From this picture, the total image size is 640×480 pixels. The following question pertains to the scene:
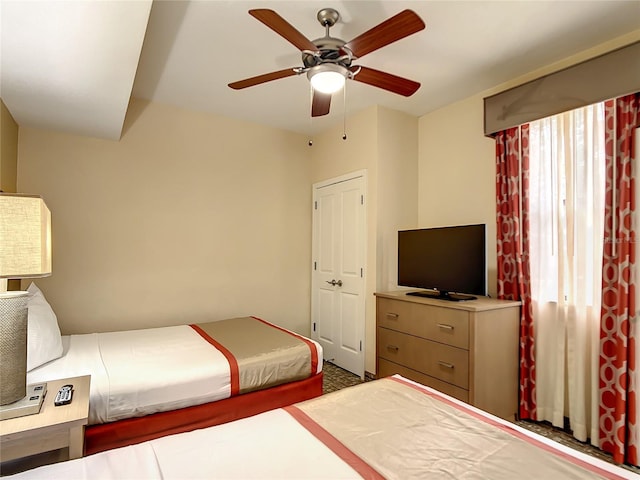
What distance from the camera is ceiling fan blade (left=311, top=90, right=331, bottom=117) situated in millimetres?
2402

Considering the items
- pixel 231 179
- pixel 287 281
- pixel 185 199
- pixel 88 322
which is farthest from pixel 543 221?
pixel 88 322

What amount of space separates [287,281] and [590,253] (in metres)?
2.93

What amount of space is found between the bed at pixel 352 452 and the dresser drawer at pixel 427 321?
1.21m

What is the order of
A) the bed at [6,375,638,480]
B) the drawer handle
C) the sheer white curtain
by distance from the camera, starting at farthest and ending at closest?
1. the drawer handle
2. the sheer white curtain
3. the bed at [6,375,638,480]

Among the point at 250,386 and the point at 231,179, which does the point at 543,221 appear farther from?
the point at 231,179

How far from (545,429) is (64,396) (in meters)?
3.03

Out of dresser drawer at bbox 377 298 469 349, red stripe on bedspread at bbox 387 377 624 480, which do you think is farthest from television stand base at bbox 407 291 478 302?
red stripe on bedspread at bbox 387 377 624 480

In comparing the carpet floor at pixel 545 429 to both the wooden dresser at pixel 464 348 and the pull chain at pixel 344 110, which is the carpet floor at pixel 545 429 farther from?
the pull chain at pixel 344 110

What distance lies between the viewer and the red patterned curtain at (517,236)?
2.76 meters

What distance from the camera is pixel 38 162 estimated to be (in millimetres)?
3096

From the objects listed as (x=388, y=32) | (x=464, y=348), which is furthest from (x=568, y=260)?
(x=388, y=32)

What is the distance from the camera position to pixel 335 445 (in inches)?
47.2

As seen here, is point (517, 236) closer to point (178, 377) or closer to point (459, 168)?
point (459, 168)

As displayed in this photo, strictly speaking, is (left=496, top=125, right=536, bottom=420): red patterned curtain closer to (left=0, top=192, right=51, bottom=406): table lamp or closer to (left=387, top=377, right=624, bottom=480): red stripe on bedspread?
(left=387, top=377, right=624, bottom=480): red stripe on bedspread
